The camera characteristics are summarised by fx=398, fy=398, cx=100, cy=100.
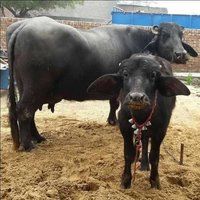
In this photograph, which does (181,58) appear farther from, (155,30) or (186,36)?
(186,36)

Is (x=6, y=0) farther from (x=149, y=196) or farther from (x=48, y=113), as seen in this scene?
(x=149, y=196)

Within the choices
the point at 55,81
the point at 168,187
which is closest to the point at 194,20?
the point at 55,81

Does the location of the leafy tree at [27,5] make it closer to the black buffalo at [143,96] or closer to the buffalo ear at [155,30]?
the buffalo ear at [155,30]

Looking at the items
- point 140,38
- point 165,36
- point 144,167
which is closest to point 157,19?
point 140,38

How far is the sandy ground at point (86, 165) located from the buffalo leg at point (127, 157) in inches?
3.0

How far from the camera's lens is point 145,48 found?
20.0 ft

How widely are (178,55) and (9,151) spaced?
106 inches

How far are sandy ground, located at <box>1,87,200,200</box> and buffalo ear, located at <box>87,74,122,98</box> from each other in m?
0.93

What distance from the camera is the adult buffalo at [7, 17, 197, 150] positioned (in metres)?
4.84

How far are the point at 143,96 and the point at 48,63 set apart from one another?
77.5 inches

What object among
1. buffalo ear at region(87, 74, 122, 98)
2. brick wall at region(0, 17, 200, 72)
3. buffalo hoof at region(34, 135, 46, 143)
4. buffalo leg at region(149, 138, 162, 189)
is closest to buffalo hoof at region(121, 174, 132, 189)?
buffalo leg at region(149, 138, 162, 189)

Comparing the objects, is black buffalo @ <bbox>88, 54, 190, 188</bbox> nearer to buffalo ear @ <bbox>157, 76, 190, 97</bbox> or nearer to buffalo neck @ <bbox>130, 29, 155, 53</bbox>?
buffalo ear @ <bbox>157, 76, 190, 97</bbox>

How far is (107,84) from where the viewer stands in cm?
383

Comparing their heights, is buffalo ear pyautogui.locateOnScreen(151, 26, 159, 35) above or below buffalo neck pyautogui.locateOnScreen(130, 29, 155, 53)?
above
